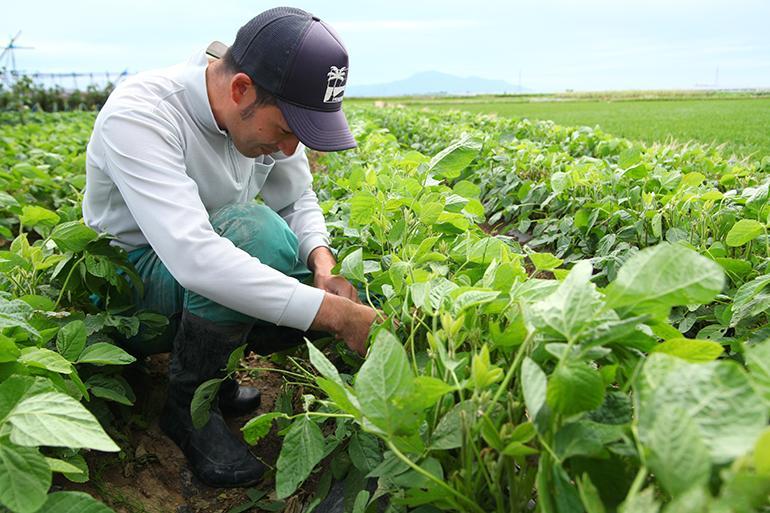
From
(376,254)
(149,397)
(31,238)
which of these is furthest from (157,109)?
(31,238)

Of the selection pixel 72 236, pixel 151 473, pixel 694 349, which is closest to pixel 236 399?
pixel 151 473

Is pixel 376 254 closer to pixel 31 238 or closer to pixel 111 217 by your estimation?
pixel 111 217

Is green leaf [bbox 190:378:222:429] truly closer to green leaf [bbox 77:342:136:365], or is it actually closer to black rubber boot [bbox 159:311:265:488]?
black rubber boot [bbox 159:311:265:488]

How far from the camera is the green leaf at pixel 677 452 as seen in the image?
60 centimetres

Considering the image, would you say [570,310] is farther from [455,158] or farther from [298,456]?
[455,158]

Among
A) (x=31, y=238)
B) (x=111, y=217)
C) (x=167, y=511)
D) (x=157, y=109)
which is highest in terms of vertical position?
(x=157, y=109)

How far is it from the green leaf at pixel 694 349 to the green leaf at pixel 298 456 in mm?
613

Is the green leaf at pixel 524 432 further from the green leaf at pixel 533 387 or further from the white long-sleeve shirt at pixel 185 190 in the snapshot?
the white long-sleeve shirt at pixel 185 190

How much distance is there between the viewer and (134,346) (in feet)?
6.93

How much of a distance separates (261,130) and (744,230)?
4.62ft

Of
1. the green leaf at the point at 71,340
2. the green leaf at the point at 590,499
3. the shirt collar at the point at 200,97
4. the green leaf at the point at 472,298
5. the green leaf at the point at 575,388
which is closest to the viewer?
the green leaf at the point at 590,499

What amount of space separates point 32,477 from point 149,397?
151 centimetres

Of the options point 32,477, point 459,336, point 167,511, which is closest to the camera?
point 32,477

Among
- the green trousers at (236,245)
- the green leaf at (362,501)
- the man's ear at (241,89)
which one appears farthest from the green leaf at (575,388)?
the man's ear at (241,89)
